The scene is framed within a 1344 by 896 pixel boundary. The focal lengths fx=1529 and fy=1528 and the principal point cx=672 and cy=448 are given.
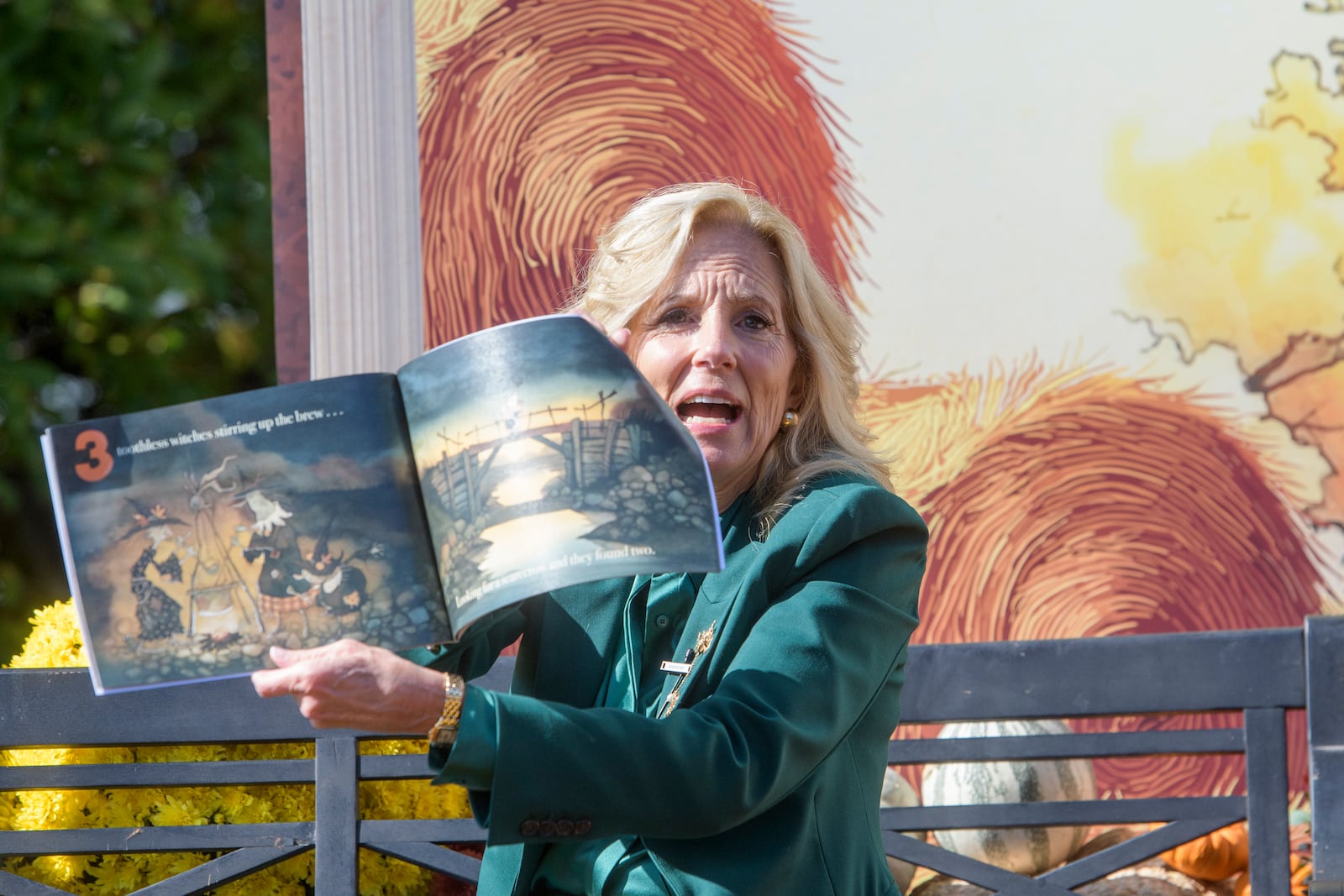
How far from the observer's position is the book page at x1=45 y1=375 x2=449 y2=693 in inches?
64.4

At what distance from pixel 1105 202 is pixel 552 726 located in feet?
7.09

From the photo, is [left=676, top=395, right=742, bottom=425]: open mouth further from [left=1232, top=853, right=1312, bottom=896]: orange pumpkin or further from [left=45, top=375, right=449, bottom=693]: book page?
[left=1232, top=853, right=1312, bottom=896]: orange pumpkin

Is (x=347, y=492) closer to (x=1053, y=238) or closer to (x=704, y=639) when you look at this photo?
(x=704, y=639)

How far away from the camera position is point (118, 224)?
20.5 feet

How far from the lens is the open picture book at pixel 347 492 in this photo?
→ 1604 mm

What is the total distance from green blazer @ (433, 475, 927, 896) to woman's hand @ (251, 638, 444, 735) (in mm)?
68

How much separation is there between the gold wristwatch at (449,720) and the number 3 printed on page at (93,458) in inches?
18.9

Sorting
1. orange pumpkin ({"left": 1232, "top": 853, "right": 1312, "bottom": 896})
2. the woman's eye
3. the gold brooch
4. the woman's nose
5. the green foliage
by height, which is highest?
the green foliage

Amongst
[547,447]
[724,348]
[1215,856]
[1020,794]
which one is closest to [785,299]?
[724,348]

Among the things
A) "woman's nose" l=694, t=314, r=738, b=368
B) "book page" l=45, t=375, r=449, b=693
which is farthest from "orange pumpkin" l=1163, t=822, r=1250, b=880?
"book page" l=45, t=375, r=449, b=693

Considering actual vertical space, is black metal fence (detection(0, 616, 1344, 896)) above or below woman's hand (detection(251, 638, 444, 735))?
above

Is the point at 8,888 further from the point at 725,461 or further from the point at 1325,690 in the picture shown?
the point at 1325,690

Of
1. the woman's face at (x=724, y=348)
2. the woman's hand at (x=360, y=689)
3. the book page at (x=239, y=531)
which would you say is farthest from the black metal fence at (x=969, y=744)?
the woman's hand at (x=360, y=689)

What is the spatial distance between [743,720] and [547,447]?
0.36 meters
